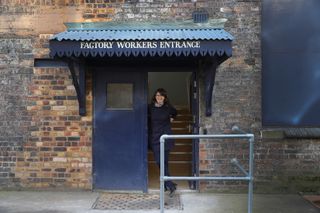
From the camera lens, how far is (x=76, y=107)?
25.2 feet

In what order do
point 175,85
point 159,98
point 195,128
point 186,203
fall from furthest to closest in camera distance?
point 175,85 < point 195,128 < point 159,98 < point 186,203

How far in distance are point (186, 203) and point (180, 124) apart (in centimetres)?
332

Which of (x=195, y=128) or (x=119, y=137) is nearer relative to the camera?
(x=119, y=137)

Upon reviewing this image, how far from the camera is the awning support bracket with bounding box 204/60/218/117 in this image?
23.6 ft

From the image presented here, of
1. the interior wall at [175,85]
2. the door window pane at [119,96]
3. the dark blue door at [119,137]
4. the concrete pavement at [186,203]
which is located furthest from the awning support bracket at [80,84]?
the interior wall at [175,85]

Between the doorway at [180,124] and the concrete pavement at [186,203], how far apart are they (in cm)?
75

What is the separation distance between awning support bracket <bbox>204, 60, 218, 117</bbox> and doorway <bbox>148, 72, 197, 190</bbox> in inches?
13.9

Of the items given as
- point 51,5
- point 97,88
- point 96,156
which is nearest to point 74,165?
point 96,156

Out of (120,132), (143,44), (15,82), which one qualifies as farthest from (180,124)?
(143,44)

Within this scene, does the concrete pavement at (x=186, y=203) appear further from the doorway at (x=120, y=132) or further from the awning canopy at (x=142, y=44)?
the awning canopy at (x=142, y=44)

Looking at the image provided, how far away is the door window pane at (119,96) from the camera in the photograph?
7754mm

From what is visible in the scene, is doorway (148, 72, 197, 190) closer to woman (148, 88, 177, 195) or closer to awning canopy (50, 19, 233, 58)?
woman (148, 88, 177, 195)

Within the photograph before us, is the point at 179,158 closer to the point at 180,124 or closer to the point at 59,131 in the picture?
the point at 180,124

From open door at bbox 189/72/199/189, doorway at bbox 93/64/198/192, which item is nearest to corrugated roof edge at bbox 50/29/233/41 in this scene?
doorway at bbox 93/64/198/192
